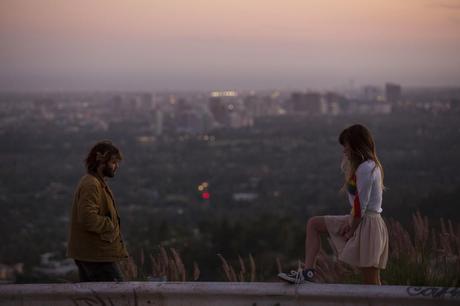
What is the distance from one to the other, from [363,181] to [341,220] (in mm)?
326

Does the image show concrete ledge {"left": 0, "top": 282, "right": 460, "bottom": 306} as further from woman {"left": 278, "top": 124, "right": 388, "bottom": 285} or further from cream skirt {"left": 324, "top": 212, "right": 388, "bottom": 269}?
cream skirt {"left": 324, "top": 212, "right": 388, "bottom": 269}

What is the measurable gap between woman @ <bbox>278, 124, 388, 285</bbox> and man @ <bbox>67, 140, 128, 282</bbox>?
118 centimetres

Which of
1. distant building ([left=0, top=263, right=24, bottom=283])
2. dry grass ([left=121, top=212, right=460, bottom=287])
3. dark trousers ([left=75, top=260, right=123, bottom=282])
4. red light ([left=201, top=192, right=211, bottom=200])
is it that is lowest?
red light ([left=201, top=192, right=211, bottom=200])

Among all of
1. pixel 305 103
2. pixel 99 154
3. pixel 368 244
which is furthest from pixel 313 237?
pixel 305 103

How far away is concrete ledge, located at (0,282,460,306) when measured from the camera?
4.10m

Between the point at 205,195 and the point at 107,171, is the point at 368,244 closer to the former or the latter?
the point at 107,171

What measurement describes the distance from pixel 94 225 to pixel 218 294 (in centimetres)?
95

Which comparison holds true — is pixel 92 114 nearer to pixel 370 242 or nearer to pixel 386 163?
pixel 386 163

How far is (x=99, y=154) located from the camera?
488cm

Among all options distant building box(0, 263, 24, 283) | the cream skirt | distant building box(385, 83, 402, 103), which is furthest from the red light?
the cream skirt

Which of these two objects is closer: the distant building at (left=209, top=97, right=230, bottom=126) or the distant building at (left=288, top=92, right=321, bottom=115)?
the distant building at (left=288, top=92, right=321, bottom=115)

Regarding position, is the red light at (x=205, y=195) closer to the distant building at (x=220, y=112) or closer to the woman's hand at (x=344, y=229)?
the distant building at (x=220, y=112)

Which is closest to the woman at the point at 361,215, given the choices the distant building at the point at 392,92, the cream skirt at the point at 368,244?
the cream skirt at the point at 368,244

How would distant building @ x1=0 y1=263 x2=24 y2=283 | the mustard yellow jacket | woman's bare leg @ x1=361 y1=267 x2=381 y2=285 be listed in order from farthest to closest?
1. distant building @ x1=0 y1=263 x2=24 y2=283
2. the mustard yellow jacket
3. woman's bare leg @ x1=361 y1=267 x2=381 y2=285
